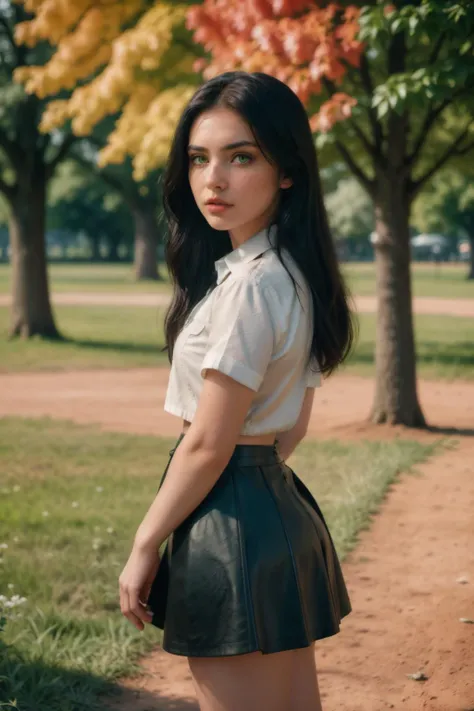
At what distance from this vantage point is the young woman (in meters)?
2.05

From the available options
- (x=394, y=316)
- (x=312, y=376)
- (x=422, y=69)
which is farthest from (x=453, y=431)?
(x=312, y=376)

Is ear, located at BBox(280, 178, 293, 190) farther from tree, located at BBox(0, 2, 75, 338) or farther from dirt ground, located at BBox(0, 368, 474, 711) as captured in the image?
tree, located at BBox(0, 2, 75, 338)

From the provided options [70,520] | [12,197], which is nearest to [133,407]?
[70,520]

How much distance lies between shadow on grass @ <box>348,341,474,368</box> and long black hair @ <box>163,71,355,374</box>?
44.7 ft

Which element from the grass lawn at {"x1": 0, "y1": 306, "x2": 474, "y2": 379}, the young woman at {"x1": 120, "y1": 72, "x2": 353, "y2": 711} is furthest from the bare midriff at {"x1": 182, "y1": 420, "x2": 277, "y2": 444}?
the grass lawn at {"x1": 0, "y1": 306, "x2": 474, "y2": 379}

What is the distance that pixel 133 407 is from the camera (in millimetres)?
11453

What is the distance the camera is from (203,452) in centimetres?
205

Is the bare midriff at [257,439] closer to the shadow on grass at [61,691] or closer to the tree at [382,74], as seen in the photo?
the shadow on grass at [61,691]

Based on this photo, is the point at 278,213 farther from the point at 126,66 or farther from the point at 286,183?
the point at 126,66

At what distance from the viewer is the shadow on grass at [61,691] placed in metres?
3.81

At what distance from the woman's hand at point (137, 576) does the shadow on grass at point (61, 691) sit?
1773 millimetres

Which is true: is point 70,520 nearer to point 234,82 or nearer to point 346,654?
point 346,654

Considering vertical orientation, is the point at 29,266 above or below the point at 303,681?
above

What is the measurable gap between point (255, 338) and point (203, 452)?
24 centimetres
